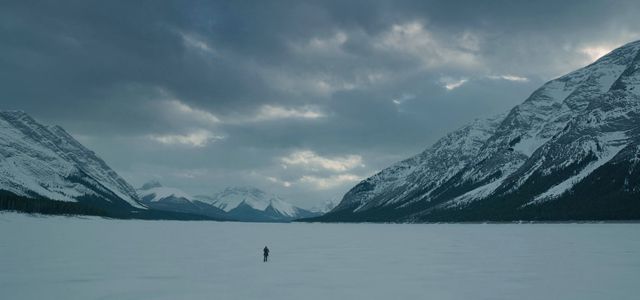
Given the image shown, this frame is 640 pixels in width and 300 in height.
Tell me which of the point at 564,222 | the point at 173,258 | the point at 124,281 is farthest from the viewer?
the point at 564,222

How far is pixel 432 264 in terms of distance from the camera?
46.8 meters

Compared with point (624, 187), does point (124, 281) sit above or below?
below

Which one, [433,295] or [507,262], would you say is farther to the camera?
[507,262]

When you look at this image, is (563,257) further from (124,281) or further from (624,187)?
(624,187)

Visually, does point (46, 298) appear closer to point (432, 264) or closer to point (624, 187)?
point (432, 264)

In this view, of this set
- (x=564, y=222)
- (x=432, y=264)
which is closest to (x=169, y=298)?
(x=432, y=264)

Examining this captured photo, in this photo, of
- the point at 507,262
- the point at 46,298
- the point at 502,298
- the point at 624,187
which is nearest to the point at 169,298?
the point at 46,298

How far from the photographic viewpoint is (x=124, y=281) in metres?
34.5

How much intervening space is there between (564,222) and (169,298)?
187 meters

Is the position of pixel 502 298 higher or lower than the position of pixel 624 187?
lower

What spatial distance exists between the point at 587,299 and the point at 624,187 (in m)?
199

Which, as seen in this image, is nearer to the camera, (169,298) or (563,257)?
(169,298)

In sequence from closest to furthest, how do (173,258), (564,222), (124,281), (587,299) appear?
(587,299) < (124,281) < (173,258) < (564,222)

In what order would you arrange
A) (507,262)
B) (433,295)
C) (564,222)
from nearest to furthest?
(433,295) → (507,262) → (564,222)
